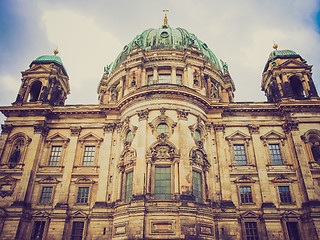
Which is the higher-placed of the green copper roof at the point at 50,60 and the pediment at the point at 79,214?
the green copper roof at the point at 50,60

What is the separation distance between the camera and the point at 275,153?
26906 millimetres

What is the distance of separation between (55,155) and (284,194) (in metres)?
23.4

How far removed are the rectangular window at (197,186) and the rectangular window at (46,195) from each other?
14.1 metres

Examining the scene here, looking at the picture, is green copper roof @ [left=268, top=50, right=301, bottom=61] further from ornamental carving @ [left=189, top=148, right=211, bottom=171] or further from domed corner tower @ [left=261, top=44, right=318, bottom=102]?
ornamental carving @ [left=189, top=148, right=211, bottom=171]

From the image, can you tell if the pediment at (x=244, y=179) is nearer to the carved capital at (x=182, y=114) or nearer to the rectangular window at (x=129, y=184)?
the carved capital at (x=182, y=114)

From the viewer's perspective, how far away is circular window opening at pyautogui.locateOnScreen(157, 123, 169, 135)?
80.3ft

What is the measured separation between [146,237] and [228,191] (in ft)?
29.9

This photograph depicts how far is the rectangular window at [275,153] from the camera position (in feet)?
87.1

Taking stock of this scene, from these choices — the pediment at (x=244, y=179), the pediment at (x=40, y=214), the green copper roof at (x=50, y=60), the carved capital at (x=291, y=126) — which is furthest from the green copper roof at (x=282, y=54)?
the pediment at (x=40, y=214)

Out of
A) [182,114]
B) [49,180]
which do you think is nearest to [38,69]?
[49,180]

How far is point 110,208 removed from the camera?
2392 centimetres

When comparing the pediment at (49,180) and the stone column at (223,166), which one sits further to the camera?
the pediment at (49,180)

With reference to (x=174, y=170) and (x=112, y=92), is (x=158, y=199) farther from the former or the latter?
(x=112, y=92)

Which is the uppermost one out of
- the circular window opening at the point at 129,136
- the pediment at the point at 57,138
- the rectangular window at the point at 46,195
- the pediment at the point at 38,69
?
the pediment at the point at 38,69
